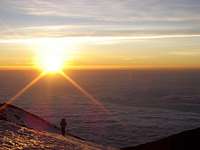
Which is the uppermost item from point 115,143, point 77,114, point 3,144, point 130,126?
point 77,114

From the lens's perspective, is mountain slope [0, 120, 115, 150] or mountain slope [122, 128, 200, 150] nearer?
mountain slope [0, 120, 115, 150]

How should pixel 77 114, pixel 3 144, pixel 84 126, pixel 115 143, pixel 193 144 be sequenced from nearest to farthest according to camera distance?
pixel 3 144, pixel 193 144, pixel 115 143, pixel 84 126, pixel 77 114

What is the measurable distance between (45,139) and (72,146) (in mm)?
1663

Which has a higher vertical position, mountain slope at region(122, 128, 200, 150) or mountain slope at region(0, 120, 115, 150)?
mountain slope at region(122, 128, 200, 150)

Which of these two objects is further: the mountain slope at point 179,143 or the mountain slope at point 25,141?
the mountain slope at point 179,143

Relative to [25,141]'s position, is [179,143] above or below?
above

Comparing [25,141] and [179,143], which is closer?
[25,141]

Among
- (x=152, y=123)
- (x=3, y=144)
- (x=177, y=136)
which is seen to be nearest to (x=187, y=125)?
(x=152, y=123)

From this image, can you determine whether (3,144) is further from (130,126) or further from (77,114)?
(77,114)

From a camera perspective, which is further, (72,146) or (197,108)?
(197,108)

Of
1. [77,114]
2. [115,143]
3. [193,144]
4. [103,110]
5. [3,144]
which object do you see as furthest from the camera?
[103,110]

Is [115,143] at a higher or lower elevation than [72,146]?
higher

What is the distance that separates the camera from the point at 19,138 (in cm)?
1856

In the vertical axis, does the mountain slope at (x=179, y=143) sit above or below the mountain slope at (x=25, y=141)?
above
